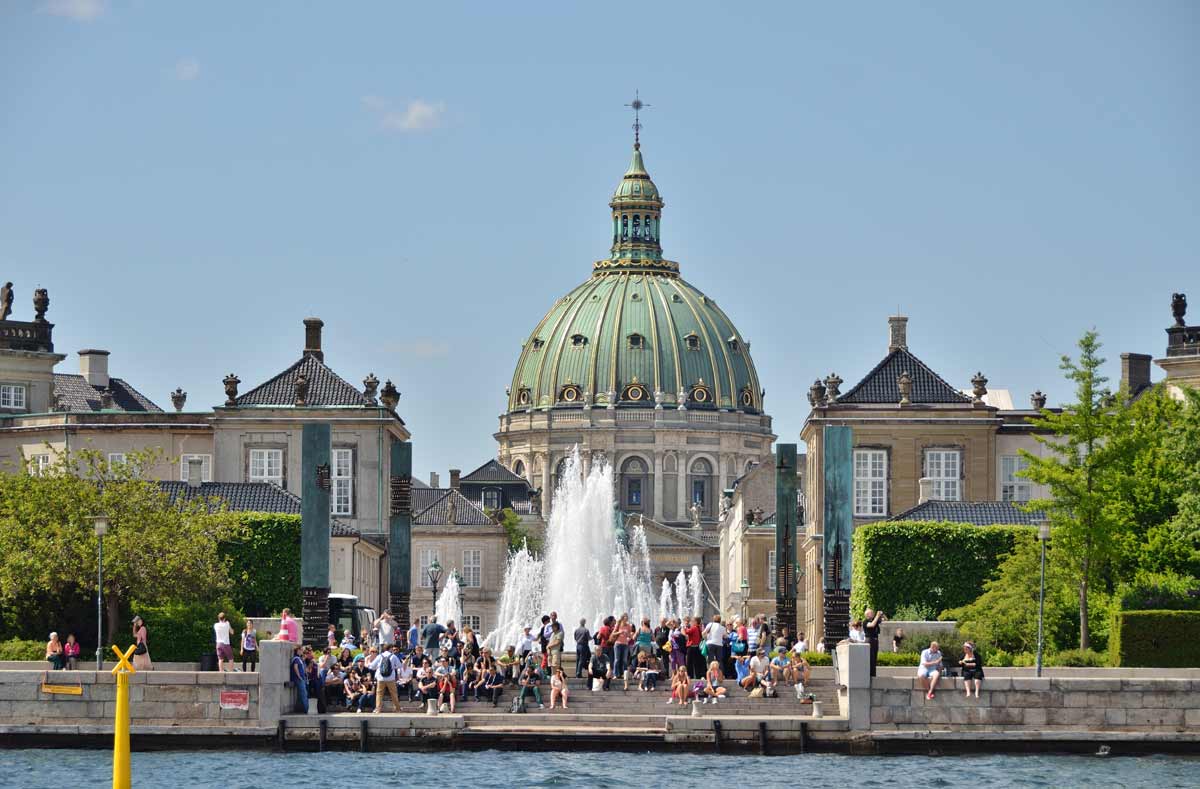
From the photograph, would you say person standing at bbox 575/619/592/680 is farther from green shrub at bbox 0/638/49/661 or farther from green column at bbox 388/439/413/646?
green shrub at bbox 0/638/49/661

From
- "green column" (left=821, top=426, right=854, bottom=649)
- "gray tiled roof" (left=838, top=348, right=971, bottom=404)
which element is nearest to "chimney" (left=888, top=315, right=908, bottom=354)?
"gray tiled roof" (left=838, top=348, right=971, bottom=404)

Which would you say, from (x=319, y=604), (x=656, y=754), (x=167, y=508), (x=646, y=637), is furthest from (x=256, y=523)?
(x=656, y=754)

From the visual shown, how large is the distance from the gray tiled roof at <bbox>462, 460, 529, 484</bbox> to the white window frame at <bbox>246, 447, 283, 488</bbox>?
3398 inches

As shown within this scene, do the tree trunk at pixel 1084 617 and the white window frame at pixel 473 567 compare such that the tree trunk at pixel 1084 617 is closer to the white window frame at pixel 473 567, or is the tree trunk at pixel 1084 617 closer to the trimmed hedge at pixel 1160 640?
the trimmed hedge at pixel 1160 640

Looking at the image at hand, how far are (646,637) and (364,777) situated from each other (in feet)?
33.1

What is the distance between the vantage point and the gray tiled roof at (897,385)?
83.9m

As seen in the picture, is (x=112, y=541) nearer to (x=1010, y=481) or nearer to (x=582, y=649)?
(x=582, y=649)

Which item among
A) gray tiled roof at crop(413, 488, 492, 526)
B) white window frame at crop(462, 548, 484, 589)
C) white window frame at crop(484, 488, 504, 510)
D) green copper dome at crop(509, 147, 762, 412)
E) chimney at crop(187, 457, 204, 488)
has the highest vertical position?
green copper dome at crop(509, 147, 762, 412)

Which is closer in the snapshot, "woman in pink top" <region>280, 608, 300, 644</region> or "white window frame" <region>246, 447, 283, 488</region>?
"woman in pink top" <region>280, 608, 300, 644</region>

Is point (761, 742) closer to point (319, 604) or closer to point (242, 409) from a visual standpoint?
point (319, 604)

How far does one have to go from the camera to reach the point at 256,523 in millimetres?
67562

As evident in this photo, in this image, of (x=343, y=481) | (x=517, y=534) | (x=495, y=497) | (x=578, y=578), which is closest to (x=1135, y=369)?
(x=343, y=481)

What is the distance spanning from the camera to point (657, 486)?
18562 centimetres

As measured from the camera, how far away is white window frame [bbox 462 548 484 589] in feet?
465
